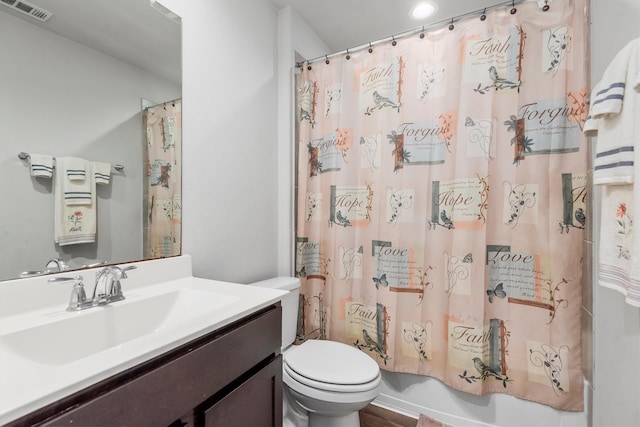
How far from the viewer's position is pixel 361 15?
6.15ft

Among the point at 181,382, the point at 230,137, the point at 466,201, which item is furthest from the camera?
the point at 230,137

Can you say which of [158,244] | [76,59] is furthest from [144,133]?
[158,244]

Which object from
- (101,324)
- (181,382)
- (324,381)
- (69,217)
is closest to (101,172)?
(69,217)

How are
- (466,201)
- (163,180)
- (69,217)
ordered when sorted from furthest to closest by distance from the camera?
(466,201), (163,180), (69,217)

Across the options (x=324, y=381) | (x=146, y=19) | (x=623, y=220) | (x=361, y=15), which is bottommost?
(x=324, y=381)

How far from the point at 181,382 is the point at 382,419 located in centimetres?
132

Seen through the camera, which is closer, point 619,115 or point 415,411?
point 619,115

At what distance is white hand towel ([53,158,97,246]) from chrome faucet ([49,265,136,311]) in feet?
0.45

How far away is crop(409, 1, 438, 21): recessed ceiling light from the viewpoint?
1782 mm

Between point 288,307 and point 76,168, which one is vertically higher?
point 76,168

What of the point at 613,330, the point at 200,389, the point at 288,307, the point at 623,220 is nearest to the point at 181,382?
the point at 200,389

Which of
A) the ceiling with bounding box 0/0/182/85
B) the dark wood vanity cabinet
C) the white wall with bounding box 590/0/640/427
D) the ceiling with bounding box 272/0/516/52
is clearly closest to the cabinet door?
the dark wood vanity cabinet

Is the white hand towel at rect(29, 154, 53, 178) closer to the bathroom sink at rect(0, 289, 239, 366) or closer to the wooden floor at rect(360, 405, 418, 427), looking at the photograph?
the bathroom sink at rect(0, 289, 239, 366)

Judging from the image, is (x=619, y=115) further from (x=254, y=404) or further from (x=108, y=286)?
(x=108, y=286)
